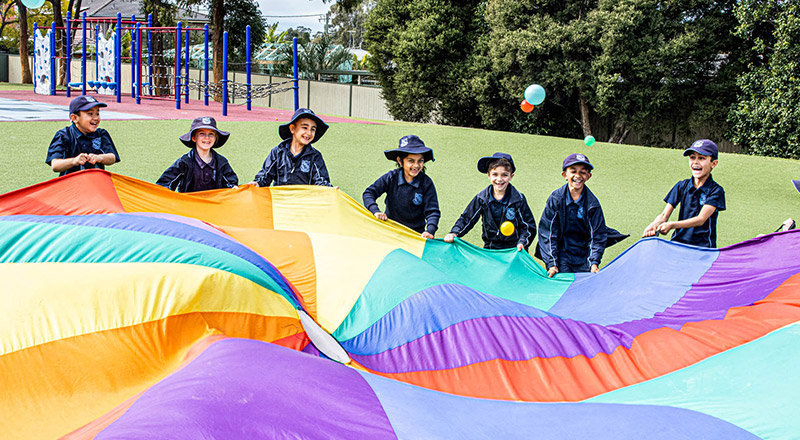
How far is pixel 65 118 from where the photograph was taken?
Result: 10734 mm

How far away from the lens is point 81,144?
4.44 meters

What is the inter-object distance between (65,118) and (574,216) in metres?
9.43

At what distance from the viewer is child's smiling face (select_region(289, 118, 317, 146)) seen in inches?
185

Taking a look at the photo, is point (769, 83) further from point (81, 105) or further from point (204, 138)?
point (81, 105)

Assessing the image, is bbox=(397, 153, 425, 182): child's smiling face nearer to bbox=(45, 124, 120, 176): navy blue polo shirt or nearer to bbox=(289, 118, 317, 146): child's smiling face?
bbox=(289, 118, 317, 146): child's smiling face

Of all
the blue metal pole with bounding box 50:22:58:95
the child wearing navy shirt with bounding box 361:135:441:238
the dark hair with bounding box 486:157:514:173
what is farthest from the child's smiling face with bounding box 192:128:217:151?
the blue metal pole with bounding box 50:22:58:95

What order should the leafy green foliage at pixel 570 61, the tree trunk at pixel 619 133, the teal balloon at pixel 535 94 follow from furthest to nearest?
the tree trunk at pixel 619 133 < the leafy green foliage at pixel 570 61 < the teal balloon at pixel 535 94

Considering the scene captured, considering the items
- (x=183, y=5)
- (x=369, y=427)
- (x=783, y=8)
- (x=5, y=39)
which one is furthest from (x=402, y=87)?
(x=5, y=39)

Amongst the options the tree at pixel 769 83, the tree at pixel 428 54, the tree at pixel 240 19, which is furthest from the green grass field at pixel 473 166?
the tree at pixel 240 19

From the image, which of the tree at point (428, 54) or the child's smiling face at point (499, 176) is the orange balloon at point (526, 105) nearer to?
the tree at point (428, 54)

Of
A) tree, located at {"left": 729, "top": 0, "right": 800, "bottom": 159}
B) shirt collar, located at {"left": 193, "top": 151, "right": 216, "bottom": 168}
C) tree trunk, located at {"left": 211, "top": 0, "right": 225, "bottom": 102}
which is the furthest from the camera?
tree trunk, located at {"left": 211, "top": 0, "right": 225, "bottom": 102}

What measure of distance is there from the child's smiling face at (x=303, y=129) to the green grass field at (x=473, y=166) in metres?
1.93

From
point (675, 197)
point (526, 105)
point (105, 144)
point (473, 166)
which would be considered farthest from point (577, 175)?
point (526, 105)

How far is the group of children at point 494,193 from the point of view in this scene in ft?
14.1
